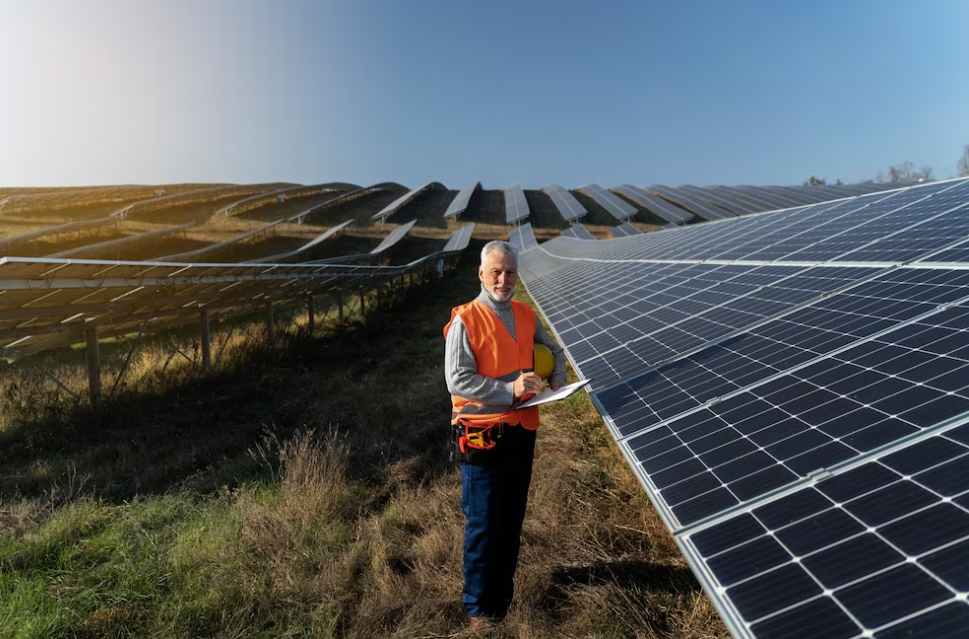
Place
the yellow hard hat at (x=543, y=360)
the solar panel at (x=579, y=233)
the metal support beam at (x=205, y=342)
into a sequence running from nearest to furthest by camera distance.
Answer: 1. the yellow hard hat at (x=543, y=360)
2. the metal support beam at (x=205, y=342)
3. the solar panel at (x=579, y=233)

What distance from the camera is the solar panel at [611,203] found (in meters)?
41.5

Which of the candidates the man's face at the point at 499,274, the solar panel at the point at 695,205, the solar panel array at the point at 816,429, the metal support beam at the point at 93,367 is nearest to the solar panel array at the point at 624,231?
the solar panel at the point at 695,205

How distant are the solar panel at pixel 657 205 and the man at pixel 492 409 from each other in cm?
3643

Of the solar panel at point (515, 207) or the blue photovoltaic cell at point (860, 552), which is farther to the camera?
the solar panel at point (515, 207)

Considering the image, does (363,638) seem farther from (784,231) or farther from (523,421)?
(784,231)

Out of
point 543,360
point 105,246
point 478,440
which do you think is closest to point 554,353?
point 543,360

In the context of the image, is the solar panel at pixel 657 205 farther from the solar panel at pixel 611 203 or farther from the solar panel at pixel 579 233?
the solar panel at pixel 579 233

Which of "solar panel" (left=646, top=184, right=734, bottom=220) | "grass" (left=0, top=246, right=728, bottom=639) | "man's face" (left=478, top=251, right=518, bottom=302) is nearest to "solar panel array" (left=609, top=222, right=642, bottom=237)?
"solar panel" (left=646, top=184, right=734, bottom=220)

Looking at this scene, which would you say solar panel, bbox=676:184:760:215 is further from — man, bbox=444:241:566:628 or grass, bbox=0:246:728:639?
man, bbox=444:241:566:628

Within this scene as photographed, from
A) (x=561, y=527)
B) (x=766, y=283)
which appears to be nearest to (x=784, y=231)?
(x=766, y=283)

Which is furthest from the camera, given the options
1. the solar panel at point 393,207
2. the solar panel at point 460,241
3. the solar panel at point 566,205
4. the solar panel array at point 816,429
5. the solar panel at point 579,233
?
the solar panel at point 393,207

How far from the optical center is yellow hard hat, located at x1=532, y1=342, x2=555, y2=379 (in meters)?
4.02

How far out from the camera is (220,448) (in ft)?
29.0

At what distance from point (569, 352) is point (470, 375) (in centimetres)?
400
